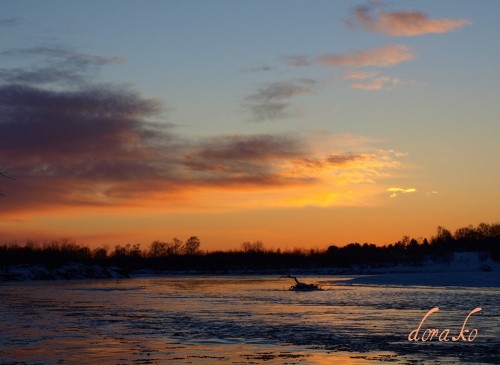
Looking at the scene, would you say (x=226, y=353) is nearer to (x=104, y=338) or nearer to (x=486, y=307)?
(x=104, y=338)

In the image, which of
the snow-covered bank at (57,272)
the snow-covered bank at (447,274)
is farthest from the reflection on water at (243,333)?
the snow-covered bank at (57,272)

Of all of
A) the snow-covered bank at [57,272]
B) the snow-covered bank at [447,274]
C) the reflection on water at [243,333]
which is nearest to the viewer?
the reflection on water at [243,333]

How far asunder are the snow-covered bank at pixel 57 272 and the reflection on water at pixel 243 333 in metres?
86.9

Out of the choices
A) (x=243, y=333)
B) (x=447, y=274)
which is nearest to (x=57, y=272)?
(x=447, y=274)

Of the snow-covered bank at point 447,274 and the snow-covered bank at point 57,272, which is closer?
the snow-covered bank at point 447,274

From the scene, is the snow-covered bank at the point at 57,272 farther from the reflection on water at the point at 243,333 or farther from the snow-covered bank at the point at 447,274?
the reflection on water at the point at 243,333

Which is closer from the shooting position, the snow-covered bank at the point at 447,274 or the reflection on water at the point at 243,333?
the reflection on water at the point at 243,333

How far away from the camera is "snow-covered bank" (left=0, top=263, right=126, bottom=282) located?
12988cm

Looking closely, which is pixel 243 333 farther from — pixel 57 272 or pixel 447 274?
pixel 57 272

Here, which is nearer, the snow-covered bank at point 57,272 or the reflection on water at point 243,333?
the reflection on water at point 243,333

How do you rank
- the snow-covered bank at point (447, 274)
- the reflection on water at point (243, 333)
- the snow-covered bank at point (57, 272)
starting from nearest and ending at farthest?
the reflection on water at point (243, 333) < the snow-covered bank at point (447, 274) < the snow-covered bank at point (57, 272)

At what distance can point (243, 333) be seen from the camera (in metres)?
30.1

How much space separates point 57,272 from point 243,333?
120 meters

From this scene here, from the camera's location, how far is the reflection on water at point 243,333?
22.7 meters
